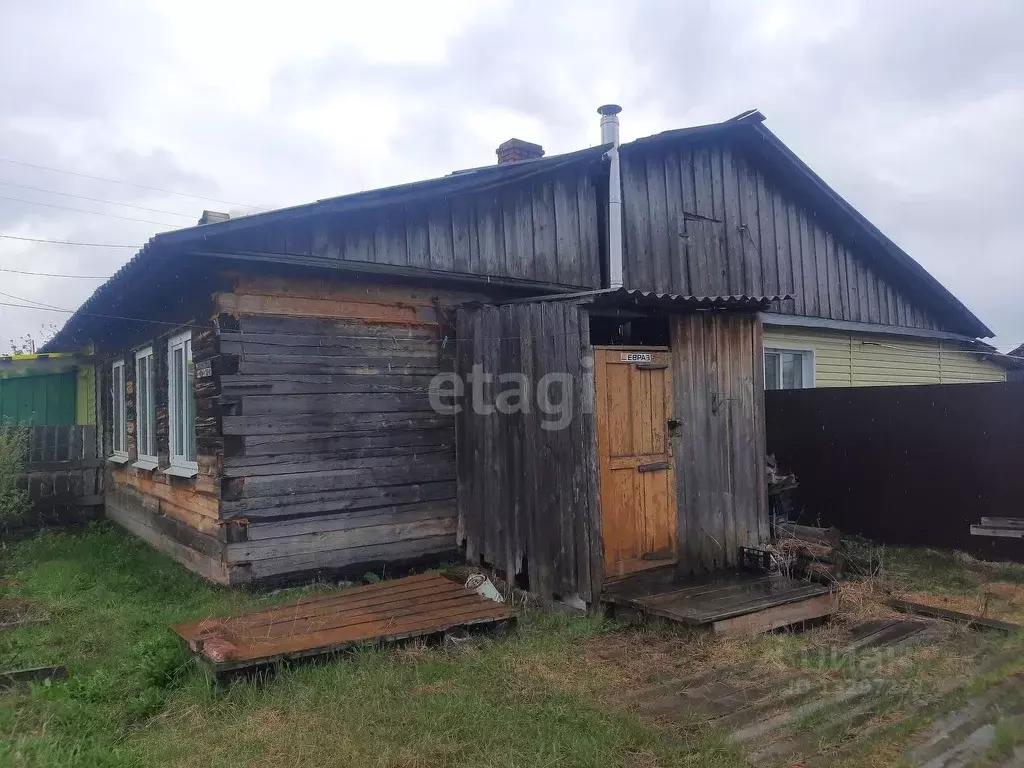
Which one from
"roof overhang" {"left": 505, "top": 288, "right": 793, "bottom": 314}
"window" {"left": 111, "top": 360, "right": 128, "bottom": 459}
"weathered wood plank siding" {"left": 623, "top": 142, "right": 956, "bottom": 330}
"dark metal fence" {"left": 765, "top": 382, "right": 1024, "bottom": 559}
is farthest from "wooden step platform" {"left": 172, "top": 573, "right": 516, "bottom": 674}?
"window" {"left": 111, "top": 360, "right": 128, "bottom": 459}

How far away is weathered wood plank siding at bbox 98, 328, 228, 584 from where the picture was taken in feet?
22.5

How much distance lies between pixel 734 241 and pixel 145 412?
334 inches

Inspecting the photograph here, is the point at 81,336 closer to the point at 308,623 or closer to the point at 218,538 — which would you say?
the point at 218,538

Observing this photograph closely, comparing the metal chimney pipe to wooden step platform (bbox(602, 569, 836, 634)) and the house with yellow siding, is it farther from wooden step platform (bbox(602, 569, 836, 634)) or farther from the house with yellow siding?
wooden step platform (bbox(602, 569, 836, 634))

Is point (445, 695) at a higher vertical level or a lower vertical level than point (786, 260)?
lower

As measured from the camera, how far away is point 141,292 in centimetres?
828

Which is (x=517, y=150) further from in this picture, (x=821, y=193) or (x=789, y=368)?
(x=789, y=368)

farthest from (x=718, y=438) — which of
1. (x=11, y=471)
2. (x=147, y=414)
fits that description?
(x=11, y=471)

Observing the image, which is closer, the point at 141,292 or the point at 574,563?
the point at 574,563

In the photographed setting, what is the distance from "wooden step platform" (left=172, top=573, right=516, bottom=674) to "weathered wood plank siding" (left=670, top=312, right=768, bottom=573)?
2112 millimetres

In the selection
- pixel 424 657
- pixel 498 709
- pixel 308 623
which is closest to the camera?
pixel 498 709

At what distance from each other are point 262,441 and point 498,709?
360 cm

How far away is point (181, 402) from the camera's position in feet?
26.2

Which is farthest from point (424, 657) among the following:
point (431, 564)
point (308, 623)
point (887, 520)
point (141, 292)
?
point (887, 520)
